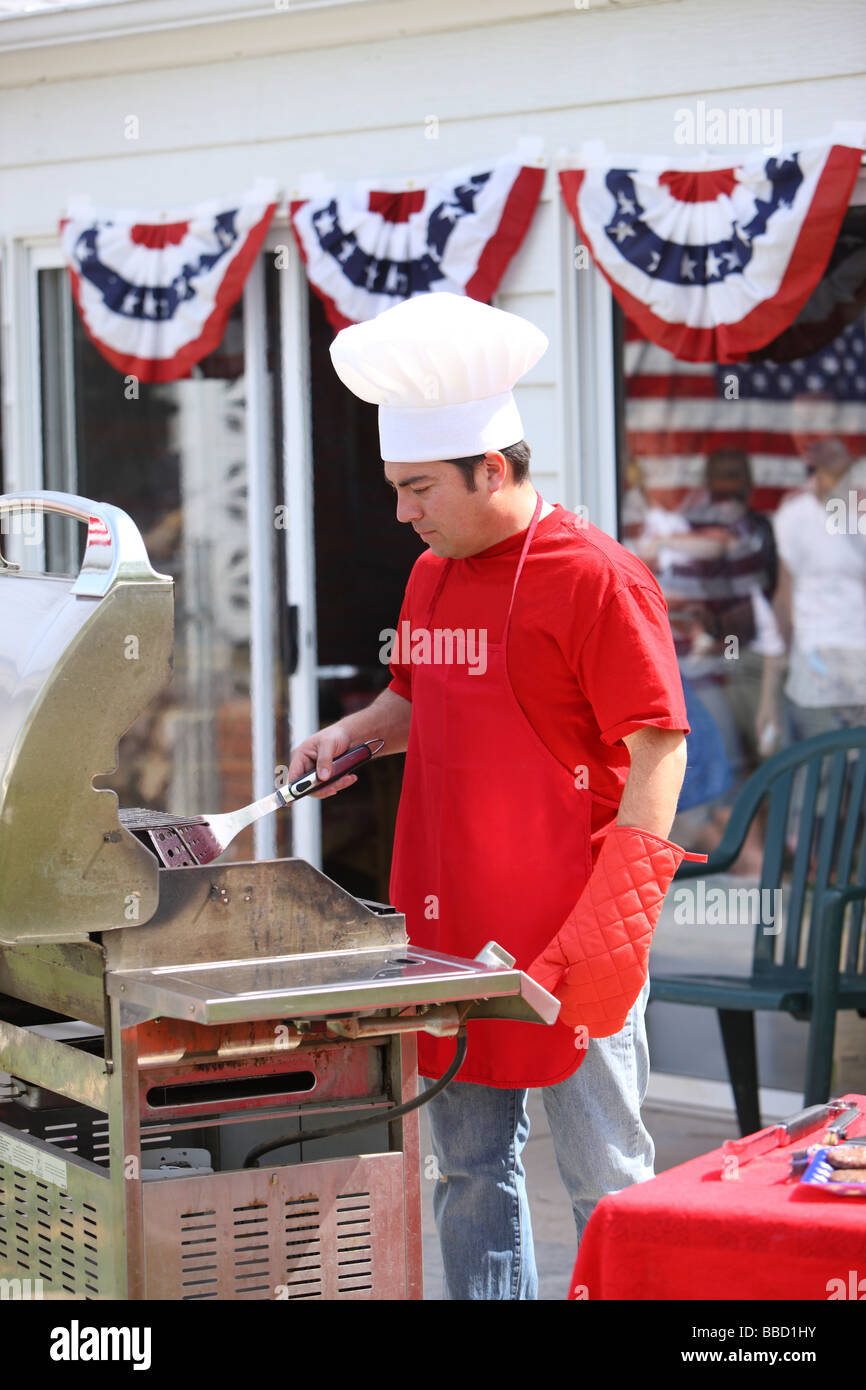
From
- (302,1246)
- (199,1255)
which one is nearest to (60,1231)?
(199,1255)

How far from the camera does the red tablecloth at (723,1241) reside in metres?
1.98

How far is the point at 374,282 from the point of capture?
5211 millimetres

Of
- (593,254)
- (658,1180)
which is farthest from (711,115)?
(658,1180)

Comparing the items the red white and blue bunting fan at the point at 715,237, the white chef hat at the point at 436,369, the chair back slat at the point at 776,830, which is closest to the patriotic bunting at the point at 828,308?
the red white and blue bunting fan at the point at 715,237

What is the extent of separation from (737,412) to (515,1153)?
9.87ft

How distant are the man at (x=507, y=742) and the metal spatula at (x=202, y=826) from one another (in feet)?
0.14

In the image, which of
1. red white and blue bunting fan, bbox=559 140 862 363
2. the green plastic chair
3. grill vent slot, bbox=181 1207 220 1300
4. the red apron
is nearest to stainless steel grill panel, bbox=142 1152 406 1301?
grill vent slot, bbox=181 1207 220 1300

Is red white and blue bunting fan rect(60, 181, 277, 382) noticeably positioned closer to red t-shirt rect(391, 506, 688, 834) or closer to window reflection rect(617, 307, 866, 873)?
window reflection rect(617, 307, 866, 873)

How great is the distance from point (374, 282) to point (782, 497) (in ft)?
4.57

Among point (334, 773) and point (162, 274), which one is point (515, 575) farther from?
point (162, 274)

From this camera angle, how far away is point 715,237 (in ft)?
15.4

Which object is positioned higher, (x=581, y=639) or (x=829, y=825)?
(x=581, y=639)

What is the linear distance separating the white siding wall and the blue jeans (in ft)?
8.44
